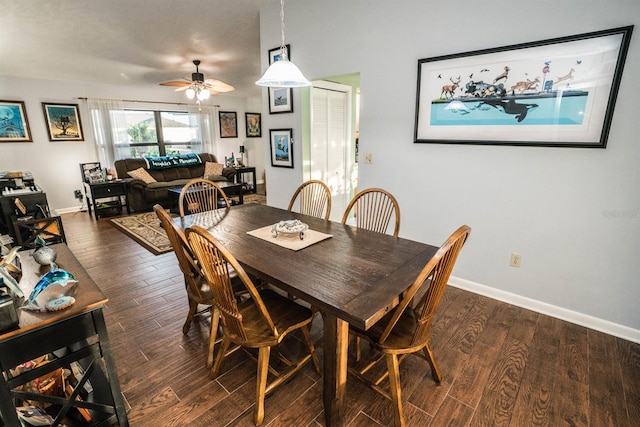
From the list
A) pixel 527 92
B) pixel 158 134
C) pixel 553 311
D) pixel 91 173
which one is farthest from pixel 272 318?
pixel 158 134

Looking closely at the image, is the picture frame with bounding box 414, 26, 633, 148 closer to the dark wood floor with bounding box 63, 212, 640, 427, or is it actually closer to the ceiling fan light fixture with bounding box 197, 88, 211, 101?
the dark wood floor with bounding box 63, 212, 640, 427

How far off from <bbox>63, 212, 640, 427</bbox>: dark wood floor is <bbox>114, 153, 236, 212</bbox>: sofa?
367 centimetres

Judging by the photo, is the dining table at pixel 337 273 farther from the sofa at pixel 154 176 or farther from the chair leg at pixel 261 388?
the sofa at pixel 154 176

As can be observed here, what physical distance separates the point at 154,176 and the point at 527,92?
6.19 meters

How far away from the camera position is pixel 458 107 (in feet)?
7.85

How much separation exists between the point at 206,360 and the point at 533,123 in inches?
105

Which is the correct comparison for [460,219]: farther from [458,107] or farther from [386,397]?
[386,397]

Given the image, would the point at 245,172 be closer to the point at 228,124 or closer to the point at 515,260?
the point at 228,124

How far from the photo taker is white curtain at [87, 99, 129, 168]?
5.82 metres

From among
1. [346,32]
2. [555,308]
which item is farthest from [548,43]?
[555,308]

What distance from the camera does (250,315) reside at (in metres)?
1.59

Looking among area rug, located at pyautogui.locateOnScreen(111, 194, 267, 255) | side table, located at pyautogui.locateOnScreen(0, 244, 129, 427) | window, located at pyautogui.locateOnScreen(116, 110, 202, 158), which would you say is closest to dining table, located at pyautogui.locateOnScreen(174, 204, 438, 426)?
side table, located at pyautogui.locateOnScreen(0, 244, 129, 427)

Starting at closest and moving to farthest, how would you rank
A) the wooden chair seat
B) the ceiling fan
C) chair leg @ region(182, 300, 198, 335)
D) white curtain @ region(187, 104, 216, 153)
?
the wooden chair seat, chair leg @ region(182, 300, 198, 335), the ceiling fan, white curtain @ region(187, 104, 216, 153)

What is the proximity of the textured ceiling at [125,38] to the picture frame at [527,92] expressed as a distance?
216cm
